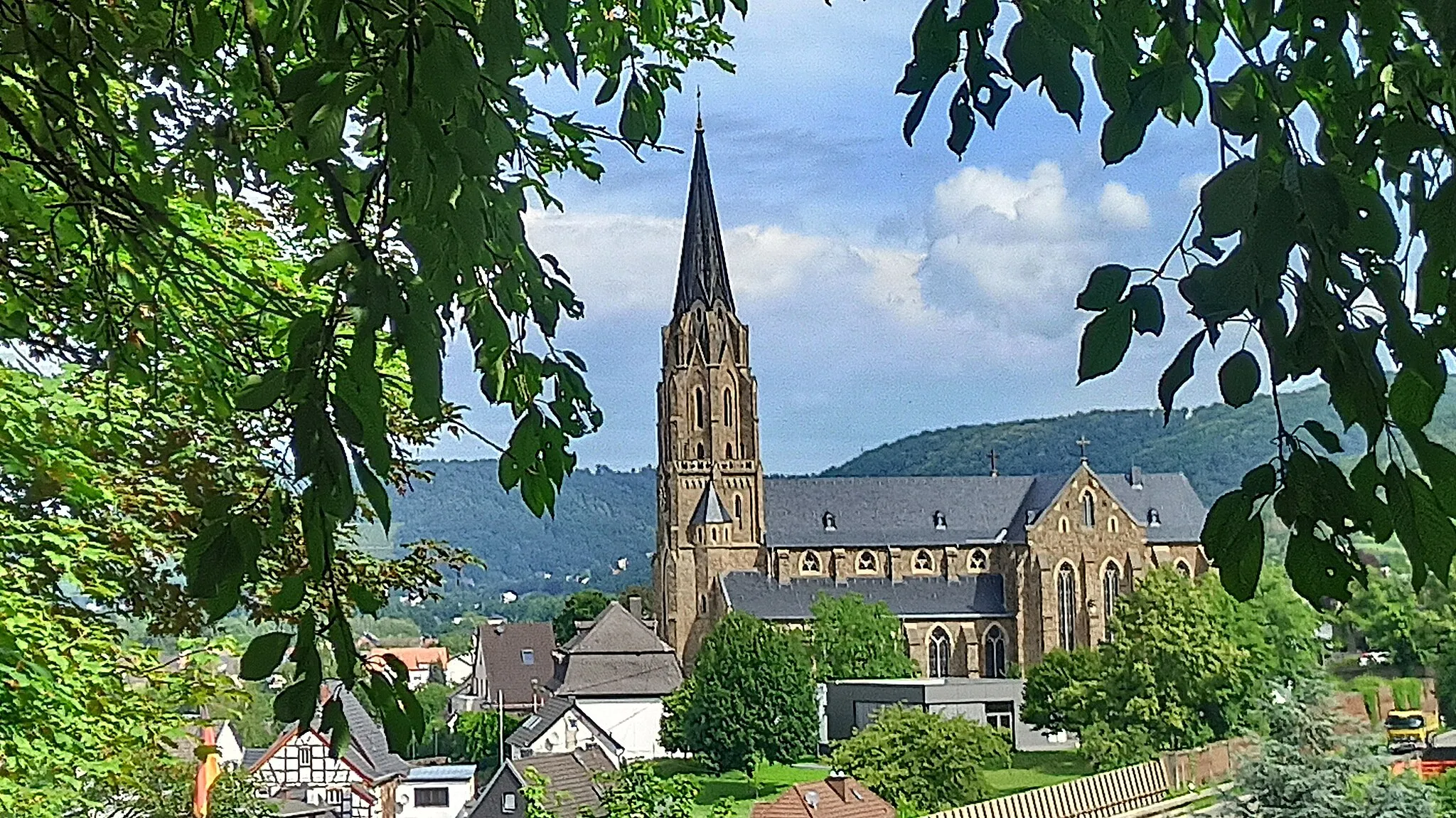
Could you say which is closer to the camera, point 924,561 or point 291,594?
point 291,594

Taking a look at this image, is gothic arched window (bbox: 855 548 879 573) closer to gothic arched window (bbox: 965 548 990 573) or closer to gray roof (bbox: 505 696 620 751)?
gothic arched window (bbox: 965 548 990 573)

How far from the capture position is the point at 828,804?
12047mm

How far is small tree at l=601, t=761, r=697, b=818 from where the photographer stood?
9.35 metres

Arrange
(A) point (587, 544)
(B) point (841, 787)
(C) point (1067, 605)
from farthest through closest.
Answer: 1. (A) point (587, 544)
2. (C) point (1067, 605)
3. (B) point (841, 787)

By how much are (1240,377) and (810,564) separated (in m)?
29.8

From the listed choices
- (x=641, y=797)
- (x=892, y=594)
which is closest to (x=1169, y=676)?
(x=641, y=797)

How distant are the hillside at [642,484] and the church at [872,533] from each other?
1.09 metres

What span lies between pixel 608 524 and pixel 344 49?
45.7m

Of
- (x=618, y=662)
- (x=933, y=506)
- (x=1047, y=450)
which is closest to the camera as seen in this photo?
(x=618, y=662)

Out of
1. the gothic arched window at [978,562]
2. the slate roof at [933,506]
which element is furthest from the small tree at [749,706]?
the gothic arched window at [978,562]

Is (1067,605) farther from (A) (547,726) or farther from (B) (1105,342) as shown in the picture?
(B) (1105,342)

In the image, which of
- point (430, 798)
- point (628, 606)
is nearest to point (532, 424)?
point (430, 798)

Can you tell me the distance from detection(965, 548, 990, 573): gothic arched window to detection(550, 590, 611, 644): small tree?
8235 millimetres

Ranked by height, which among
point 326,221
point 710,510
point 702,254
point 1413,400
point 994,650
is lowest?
point 994,650
